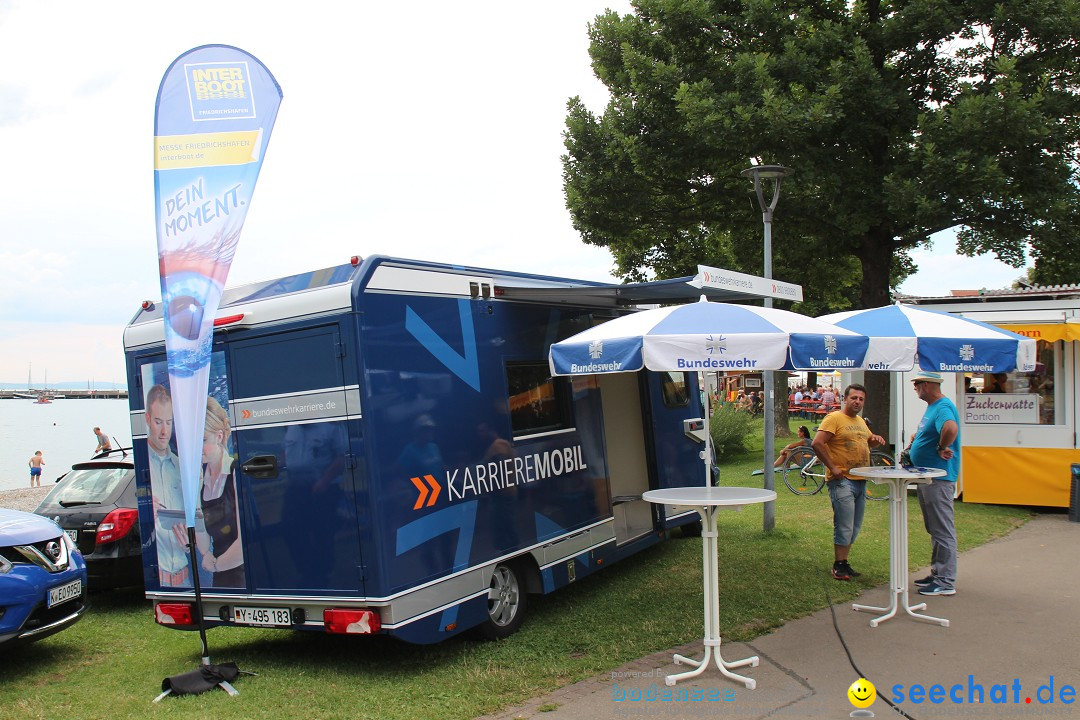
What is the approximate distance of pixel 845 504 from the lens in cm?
743

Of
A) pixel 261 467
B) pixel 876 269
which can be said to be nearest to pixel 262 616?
pixel 261 467

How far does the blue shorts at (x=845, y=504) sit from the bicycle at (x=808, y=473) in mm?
5152

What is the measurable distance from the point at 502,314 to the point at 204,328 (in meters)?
2.12

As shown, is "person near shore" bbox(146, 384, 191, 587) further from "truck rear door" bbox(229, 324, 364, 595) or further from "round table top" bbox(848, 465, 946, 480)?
"round table top" bbox(848, 465, 946, 480)

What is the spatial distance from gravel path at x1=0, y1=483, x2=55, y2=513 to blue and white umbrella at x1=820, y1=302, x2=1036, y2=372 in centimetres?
1600

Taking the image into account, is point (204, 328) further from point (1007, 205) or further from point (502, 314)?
point (1007, 205)

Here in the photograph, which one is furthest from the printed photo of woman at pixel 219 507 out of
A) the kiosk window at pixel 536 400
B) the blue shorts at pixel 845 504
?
the blue shorts at pixel 845 504

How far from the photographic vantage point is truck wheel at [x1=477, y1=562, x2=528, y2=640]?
6035mm

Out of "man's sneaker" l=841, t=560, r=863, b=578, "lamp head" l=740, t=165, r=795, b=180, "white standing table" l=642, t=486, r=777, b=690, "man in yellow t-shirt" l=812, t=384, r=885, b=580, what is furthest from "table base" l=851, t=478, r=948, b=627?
"lamp head" l=740, t=165, r=795, b=180


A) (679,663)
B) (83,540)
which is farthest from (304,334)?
(83,540)

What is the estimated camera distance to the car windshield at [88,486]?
8.05 meters

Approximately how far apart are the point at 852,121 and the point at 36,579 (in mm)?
11644

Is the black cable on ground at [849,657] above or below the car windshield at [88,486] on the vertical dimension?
below

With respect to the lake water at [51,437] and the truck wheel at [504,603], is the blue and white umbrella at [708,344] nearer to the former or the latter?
the truck wheel at [504,603]
